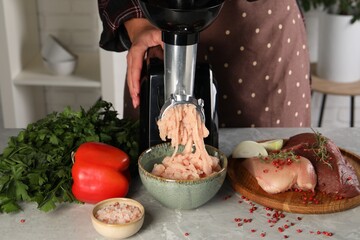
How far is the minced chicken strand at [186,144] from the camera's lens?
112cm

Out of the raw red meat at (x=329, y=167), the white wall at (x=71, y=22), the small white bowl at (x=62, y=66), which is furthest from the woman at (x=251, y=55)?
the white wall at (x=71, y=22)

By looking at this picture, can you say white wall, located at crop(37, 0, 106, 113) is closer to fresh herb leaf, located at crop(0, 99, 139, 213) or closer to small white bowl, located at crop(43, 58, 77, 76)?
small white bowl, located at crop(43, 58, 77, 76)

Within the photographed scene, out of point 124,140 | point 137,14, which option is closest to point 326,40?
point 137,14

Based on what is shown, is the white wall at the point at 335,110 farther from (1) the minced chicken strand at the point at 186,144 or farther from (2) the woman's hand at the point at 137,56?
(1) the minced chicken strand at the point at 186,144

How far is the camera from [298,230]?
3.52 ft

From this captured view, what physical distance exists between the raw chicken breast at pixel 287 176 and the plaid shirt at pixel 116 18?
53cm

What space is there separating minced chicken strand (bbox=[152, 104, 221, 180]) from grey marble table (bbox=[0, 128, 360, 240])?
0.07 meters

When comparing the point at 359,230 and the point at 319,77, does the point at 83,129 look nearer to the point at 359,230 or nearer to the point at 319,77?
the point at 359,230

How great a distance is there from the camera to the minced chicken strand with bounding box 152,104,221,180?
112cm

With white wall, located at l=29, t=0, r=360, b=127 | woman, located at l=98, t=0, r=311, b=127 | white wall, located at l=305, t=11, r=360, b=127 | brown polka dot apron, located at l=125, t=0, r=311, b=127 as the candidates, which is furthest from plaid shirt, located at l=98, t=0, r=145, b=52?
white wall, located at l=305, t=11, r=360, b=127

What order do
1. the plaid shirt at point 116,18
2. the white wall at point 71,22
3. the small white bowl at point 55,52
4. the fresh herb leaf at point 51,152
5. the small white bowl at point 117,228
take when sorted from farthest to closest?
the white wall at point 71,22 < the small white bowl at point 55,52 < the plaid shirt at point 116,18 < the fresh herb leaf at point 51,152 < the small white bowl at point 117,228

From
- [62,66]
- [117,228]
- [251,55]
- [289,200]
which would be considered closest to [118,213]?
[117,228]

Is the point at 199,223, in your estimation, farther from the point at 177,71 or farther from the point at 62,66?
the point at 62,66

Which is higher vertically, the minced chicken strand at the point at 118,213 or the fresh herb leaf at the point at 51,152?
the fresh herb leaf at the point at 51,152
